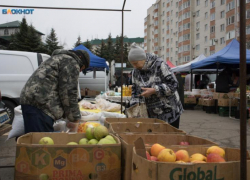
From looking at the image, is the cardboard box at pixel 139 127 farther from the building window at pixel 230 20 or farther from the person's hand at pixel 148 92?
the building window at pixel 230 20

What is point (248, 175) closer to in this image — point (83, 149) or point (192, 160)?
point (192, 160)

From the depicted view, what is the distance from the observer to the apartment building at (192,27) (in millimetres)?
40375

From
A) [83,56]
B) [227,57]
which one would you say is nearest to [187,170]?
[83,56]

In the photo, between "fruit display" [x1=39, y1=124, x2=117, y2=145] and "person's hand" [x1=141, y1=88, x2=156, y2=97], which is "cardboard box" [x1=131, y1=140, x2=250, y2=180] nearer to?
"fruit display" [x1=39, y1=124, x2=117, y2=145]

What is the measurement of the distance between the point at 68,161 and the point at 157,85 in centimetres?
163

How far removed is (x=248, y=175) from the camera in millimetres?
1466

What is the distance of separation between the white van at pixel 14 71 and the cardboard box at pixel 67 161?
587 centimetres

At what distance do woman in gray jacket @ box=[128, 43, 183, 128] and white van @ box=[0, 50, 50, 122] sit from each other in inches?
189

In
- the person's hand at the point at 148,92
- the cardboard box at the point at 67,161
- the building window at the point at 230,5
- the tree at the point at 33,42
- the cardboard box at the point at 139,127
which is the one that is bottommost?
the cardboard box at the point at 67,161

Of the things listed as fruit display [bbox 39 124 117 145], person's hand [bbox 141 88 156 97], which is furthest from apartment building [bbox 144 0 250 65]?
fruit display [bbox 39 124 117 145]

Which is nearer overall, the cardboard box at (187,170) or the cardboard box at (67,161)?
the cardboard box at (187,170)

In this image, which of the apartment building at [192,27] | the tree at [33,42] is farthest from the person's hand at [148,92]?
the tree at [33,42]

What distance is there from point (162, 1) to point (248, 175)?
71.4 m

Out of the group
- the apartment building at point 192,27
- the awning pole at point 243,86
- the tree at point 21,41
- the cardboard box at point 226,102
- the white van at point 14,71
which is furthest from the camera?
the apartment building at point 192,27
